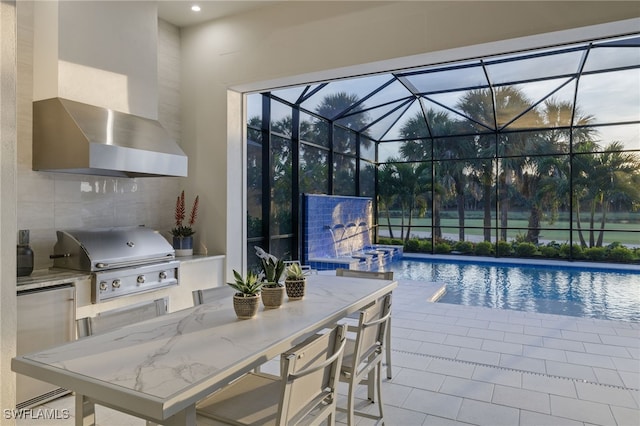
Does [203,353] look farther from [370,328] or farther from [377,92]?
[377,92]

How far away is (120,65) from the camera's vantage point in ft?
10.9

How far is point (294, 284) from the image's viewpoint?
2.29 meters

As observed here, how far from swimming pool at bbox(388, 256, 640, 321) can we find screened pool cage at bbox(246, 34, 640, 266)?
960mm

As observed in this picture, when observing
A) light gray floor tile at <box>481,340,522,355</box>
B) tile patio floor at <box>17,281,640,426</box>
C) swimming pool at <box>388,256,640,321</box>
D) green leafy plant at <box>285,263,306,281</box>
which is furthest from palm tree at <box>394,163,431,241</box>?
green leafy plant at <box>285,263,306,281</box>

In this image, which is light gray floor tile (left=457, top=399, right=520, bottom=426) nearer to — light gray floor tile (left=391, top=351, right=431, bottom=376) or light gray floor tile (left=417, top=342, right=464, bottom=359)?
light gray floor tile (left=391, top=351, right=431, bottom=376)

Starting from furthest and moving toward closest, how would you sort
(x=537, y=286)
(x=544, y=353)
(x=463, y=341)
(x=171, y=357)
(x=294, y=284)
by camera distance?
(x=537, y=286) < (x=463, y=341) < (x=544, y=353) < (x=294, y=284) < (x=171, y=357)

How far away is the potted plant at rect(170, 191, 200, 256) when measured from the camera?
13.2 ft

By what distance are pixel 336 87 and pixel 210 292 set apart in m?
5.62

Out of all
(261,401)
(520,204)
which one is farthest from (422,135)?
(261,401)

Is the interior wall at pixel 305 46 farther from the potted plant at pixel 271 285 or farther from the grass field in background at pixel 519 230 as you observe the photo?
the grass field in background at pixel 519 230

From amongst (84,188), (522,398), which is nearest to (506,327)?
(522,398)

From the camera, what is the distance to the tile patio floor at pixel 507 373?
99.0 inches

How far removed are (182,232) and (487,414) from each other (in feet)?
10.2

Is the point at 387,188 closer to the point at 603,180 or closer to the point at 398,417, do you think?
the point at 603,180
